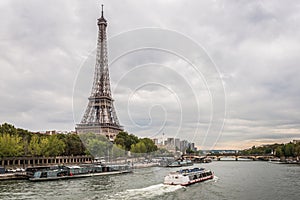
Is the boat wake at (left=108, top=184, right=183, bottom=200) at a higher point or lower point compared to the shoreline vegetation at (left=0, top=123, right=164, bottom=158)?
lower

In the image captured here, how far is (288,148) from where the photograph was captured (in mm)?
112500

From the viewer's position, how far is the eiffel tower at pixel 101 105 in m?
91.8

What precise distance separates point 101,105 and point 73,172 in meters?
56.0

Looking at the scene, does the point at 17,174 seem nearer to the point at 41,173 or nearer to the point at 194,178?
the point at 41,173

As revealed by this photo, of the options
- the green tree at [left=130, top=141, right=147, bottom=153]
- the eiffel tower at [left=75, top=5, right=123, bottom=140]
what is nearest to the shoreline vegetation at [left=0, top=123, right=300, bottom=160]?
the green tree at [left=130, top=141, right=147, bottom=153]

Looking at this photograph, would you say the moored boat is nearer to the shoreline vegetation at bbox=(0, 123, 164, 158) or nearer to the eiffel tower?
the shoreline vegetation at bbox=(0, 123, 164, 158)

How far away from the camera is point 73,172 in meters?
43.6

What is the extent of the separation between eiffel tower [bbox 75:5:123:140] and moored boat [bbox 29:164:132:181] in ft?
131

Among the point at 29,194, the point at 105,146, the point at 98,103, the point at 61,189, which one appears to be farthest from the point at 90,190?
the point at 98,103

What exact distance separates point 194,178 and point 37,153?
1137 inches

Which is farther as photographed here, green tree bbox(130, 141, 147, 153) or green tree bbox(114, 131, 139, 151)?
green tree bbox(130, 141, 147, 153)

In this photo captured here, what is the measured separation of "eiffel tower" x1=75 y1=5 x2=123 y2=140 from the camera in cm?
9175

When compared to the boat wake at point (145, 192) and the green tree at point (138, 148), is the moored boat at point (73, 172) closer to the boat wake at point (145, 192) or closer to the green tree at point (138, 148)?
the boat wake at point (145, 192)

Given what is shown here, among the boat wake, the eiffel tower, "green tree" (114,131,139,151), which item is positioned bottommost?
the boat wake
